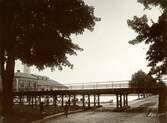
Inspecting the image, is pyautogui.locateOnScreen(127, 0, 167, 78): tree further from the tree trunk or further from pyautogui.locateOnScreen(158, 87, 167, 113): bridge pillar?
the tree trunk

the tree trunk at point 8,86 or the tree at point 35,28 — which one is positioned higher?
the tree at point 35,28

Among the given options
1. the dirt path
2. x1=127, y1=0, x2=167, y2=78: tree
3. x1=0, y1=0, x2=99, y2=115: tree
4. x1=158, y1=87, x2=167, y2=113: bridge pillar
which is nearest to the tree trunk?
x1=0, y1=0, x2=99, y2=115: tree

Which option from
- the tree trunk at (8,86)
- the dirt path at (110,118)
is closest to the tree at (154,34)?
the dirt path at (110,118)

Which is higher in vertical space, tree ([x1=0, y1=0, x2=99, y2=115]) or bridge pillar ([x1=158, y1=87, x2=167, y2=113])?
tree ([x1=0, y1=0, x2=99, y2=115])

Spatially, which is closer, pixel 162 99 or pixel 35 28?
pixel 35 28

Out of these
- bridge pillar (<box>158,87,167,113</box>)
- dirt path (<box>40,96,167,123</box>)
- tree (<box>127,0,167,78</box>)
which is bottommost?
dirt path (<box>40,96,167,123</box>)

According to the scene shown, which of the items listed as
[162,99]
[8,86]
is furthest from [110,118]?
[8,86]

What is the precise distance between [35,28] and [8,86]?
5.83 m

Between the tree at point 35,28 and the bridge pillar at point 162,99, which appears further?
the bridge pillar at point 162,99

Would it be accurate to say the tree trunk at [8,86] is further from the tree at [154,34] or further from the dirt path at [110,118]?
the tree at [154,34]

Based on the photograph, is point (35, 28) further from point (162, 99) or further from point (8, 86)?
point (162, 99)

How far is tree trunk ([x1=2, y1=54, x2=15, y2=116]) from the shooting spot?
1043 inches

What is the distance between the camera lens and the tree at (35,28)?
25.7 meters

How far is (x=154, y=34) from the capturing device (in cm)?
2453
